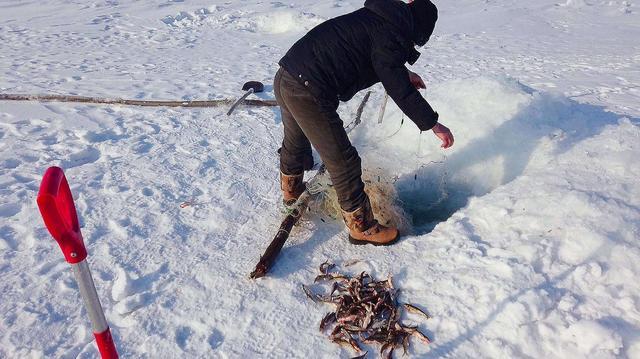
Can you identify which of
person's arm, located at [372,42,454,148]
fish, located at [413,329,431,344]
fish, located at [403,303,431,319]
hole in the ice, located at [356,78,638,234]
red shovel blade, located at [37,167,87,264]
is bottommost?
hole in the ice, located at [356,78,638,234]

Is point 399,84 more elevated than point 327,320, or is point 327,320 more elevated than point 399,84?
point 399,84

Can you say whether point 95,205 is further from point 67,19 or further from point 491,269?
point 67,19

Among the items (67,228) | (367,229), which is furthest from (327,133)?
(67,228)

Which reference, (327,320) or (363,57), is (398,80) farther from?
(327,320)

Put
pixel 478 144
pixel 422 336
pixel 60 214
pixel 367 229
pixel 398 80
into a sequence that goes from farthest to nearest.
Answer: pixel 478 144
pixel 367 229
pixel 398 80
pixel 422 336
pixel 60 214

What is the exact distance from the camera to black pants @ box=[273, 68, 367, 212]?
3135 millimetres

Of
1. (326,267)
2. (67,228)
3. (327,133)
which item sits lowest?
(326,267)

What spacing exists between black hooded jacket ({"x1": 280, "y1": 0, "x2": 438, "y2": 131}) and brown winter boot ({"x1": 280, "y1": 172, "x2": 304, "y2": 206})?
907 millimetres

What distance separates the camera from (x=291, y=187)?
3.91m

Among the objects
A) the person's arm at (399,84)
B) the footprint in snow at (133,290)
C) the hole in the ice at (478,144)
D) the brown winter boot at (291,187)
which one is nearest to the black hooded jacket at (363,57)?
the person's arm at (399,84)

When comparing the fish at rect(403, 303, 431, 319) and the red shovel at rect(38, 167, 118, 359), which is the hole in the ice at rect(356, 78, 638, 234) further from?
the red shovel at rect(38, 167, 118, 359)

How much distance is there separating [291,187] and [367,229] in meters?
0.83

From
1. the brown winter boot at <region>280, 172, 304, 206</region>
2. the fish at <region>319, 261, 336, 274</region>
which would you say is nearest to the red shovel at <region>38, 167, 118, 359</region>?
the fish at <region>319, 261, 336, 274</region>

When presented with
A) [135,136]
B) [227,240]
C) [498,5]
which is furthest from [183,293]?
[498,5]
